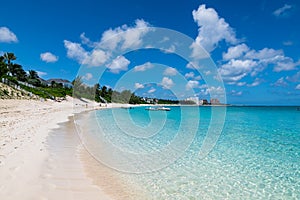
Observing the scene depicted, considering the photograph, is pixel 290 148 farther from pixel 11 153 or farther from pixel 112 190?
pixel 11 153

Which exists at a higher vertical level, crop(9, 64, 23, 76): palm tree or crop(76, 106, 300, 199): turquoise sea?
crop(9, 64, 23, 76): palm tree

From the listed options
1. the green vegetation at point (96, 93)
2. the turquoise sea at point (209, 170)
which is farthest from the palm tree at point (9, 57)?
the turquoise sea at point (209, 170)

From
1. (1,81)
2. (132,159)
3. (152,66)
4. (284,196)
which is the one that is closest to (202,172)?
(284,196)

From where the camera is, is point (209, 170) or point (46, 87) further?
point (46, 87)

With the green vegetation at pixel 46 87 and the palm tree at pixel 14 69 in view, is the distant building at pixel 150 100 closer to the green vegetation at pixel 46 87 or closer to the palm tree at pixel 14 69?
the green vegetation at pixel 46 87

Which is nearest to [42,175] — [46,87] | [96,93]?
[46,87]

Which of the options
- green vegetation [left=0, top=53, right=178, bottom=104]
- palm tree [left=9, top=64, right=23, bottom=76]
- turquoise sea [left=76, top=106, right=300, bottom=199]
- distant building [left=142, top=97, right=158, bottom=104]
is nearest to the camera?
turquoise sea [left=76, top=106, right=300, bottom=199]

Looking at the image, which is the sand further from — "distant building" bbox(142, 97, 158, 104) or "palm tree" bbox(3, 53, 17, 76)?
"distant building" bbox(142, 97, 158, 104)

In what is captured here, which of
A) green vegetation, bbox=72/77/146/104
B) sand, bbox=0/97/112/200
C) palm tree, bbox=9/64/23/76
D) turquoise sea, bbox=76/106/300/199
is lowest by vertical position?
turquoise sea, bbox=76/106/300/199

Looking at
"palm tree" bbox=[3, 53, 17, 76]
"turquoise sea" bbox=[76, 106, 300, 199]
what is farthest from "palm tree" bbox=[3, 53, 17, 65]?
"turquoise sea" bbox=[76, 106, 300, 199]

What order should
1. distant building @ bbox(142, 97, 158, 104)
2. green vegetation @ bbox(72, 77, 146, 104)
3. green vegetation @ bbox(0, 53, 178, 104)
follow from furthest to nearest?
1. distant building @ bbox(142, 97, 158, 104)
2. green vegetation @ bbox(72, 77, 146, 104)
3. green vegetation @ bbox(0, 53, 178, 104)

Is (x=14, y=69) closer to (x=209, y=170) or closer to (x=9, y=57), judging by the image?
(x=9, y=57)

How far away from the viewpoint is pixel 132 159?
859cm

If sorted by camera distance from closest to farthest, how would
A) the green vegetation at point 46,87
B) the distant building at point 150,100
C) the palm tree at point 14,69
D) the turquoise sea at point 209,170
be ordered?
1. the turquoise sea at point 209,170
2. the green vegetation at point 46,87
3. the palm tree at point 14,69
4. the distant building at point 150,100
